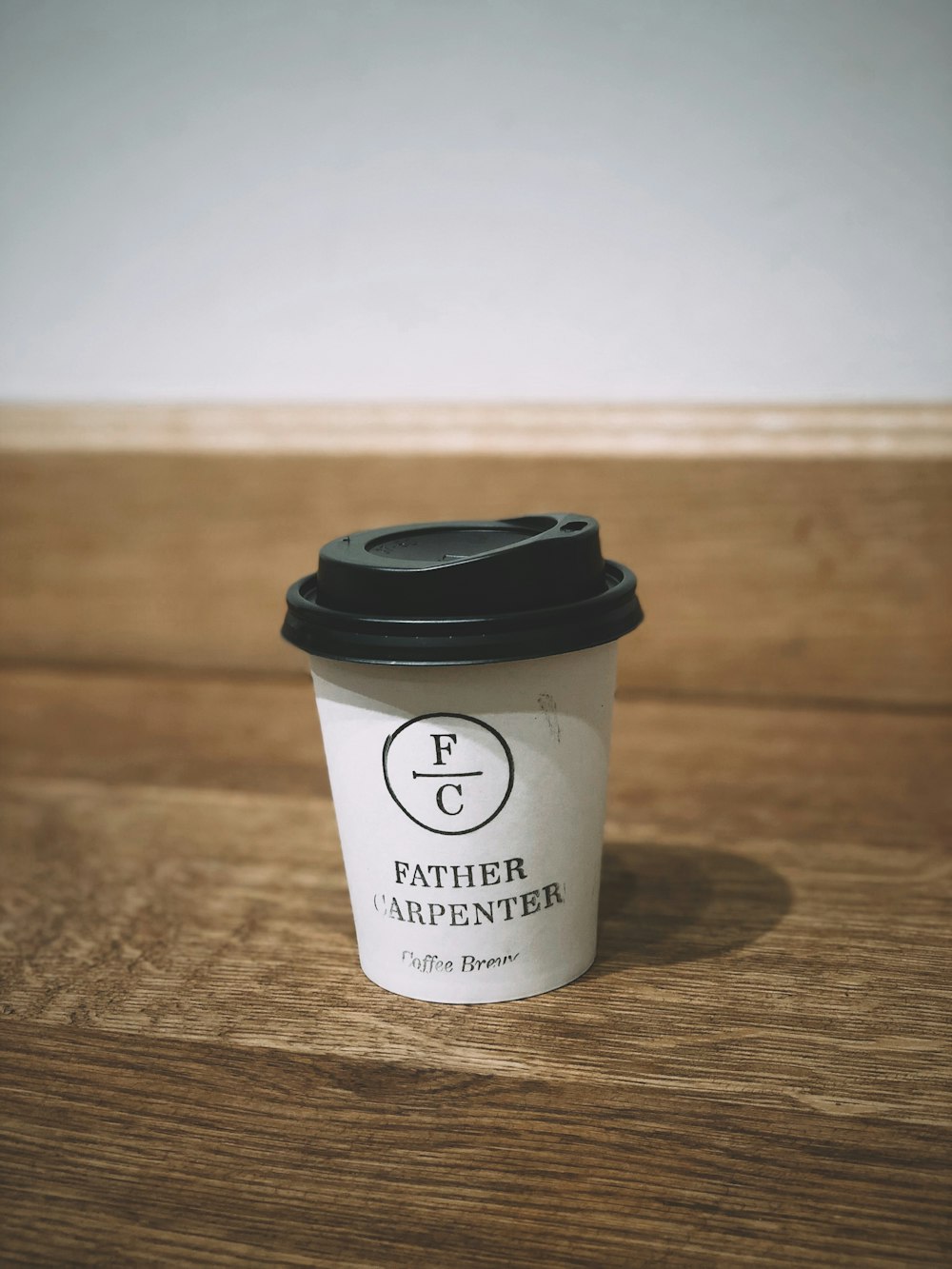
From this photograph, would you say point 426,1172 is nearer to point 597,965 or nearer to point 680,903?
point 597,965

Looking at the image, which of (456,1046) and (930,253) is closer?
(456,1046)

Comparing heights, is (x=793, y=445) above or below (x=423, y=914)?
above

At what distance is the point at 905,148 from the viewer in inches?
38.5

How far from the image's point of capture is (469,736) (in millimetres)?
593

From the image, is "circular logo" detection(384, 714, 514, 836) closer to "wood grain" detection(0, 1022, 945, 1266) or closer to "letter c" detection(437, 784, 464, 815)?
"letter c" detection(437, 784, 464, 815)

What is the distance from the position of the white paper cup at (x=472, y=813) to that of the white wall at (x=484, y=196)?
Result: 0.55 meters

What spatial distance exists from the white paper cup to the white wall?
0.55m

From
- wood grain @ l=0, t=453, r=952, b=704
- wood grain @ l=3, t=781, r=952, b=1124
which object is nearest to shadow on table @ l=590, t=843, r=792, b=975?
wood grain @ l=3, t=781, r=952, b=1124

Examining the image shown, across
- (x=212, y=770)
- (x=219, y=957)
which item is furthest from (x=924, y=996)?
(x=212, y=770)

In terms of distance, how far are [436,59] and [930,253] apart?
51 cm

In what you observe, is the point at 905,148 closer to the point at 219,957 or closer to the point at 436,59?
the point at 436,59

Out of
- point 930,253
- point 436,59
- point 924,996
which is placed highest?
point 436,59

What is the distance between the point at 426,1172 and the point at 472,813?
0.19 m

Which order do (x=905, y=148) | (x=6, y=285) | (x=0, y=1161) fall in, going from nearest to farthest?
(x=0, y=1161) < (x=905, y=148) < (x=6, y=285)
